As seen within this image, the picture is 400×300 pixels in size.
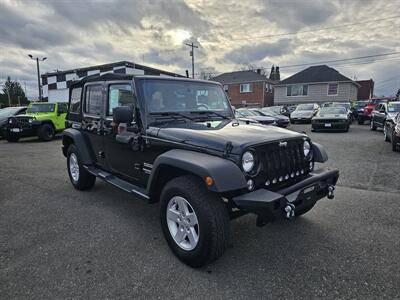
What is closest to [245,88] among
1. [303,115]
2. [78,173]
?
[303,115]

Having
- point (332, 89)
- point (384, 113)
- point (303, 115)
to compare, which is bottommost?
point (303, 115)

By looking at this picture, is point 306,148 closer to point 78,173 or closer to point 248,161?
point 248,161

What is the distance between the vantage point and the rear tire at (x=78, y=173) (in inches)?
190

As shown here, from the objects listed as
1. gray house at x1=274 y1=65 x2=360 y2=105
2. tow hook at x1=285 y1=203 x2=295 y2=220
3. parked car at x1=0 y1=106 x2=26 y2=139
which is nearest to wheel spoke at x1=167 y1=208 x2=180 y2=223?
tow hook at x1=285 y1=203 x2=295 y2=220

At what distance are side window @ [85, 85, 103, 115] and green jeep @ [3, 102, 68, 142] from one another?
8929mm

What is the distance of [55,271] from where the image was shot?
2645 millimetres

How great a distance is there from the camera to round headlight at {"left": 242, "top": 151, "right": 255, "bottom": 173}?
2.51m

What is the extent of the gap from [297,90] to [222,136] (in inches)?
1460

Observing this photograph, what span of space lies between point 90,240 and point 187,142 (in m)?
1.65

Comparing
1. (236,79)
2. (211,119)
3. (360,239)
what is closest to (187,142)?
(211,119)

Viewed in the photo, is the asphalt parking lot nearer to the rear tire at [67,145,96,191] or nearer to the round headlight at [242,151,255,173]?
the rear tire at [67,145,96,191]

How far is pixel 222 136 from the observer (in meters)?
2.75

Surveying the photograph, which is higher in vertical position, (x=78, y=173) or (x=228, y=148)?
(x=228, y=148)

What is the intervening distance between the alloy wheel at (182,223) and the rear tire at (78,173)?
8.42 ft
